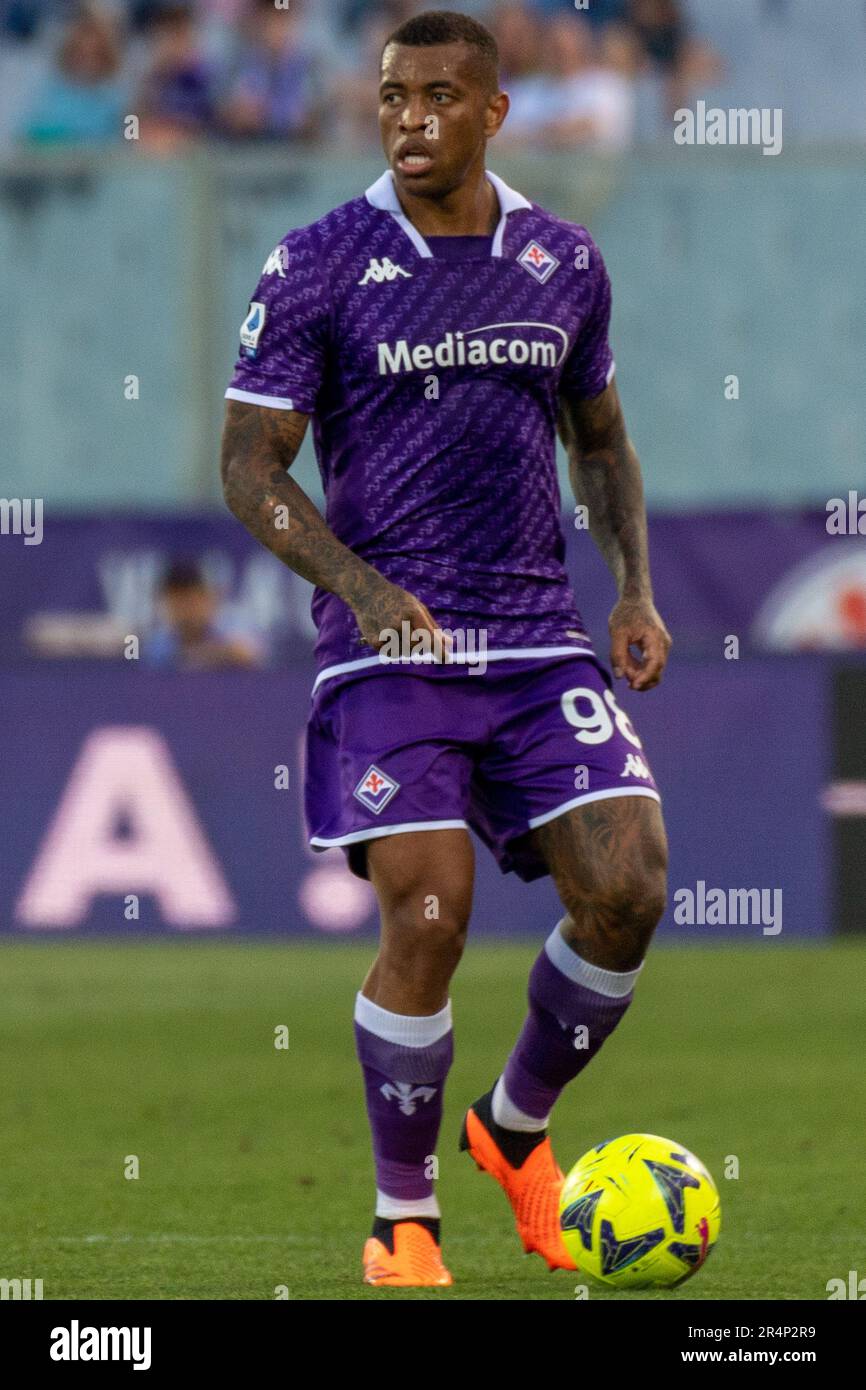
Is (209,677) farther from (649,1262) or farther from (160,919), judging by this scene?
(649,1262)

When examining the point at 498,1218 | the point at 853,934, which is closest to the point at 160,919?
the point at 853,934

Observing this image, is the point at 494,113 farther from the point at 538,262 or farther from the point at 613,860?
the point at 613,860

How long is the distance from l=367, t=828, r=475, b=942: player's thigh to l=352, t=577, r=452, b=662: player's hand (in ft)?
1.18

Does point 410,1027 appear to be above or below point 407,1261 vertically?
above

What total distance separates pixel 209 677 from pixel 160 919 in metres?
1.15

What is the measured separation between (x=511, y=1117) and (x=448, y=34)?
7.22 ft

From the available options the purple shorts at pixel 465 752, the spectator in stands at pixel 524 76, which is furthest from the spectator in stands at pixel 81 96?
the purple shorts at pixel 465 752

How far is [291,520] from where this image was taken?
17.2 feet

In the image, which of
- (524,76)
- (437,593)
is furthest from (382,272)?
(524,76)

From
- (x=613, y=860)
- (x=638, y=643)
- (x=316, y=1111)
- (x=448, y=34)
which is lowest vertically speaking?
(x=316, y=1111)

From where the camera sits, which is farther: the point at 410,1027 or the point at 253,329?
the point at 253,329

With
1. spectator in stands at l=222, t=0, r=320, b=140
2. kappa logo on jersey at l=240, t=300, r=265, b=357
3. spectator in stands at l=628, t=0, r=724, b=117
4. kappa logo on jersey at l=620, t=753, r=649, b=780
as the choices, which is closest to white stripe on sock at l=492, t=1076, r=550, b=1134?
kappa logo on jersey at l=620, t=753, r=649, b=780

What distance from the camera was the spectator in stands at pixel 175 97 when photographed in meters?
14.9

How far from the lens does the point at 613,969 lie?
5.39 metres
